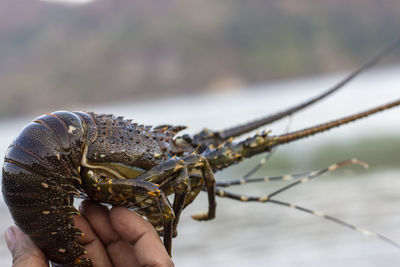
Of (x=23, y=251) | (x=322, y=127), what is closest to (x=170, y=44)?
(x=322, y=127)

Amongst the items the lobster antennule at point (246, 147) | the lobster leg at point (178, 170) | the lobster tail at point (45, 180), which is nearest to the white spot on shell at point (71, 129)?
the lobster tail at point (45, 180)

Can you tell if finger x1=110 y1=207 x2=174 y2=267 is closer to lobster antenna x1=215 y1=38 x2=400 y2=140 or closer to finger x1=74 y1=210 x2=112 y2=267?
finger x1=74 y1=210 x2=112 y2=267

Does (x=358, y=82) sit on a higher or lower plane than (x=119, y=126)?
lower

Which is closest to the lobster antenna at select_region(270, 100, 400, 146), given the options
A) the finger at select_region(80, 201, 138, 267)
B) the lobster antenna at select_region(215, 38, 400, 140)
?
the lobster antenna at select_region(215, 38, 400, 140)

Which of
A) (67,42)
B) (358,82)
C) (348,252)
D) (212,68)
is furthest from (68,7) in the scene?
(348,252)

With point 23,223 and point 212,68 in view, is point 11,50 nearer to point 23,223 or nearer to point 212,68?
point 212,68
